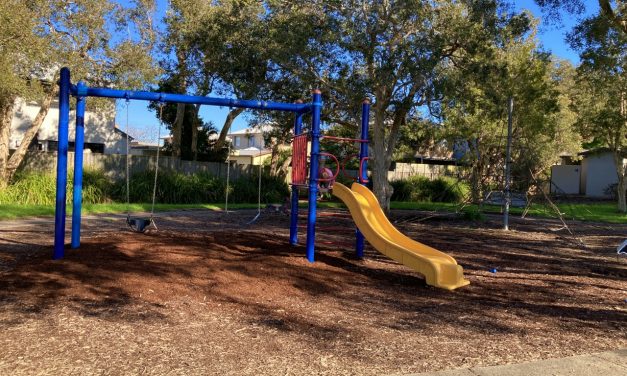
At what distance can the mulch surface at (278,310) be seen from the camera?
460 cm

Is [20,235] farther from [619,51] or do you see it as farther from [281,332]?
[619,51]

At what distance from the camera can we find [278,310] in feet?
20.5

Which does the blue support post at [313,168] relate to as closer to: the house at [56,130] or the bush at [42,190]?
the bush at [42,190]

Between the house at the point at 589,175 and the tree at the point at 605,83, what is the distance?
1148 centimetres

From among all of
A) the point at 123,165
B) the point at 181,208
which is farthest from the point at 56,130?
the point at 181,208

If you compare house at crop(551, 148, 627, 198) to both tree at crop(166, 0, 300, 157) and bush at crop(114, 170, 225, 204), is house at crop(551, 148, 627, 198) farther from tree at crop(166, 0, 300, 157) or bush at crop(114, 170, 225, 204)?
tree at crop(166, 0, 300, 157)

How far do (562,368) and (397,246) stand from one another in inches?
157

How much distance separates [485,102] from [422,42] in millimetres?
4330

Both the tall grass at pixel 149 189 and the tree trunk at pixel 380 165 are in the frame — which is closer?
the tree trunk at pixel 380 165

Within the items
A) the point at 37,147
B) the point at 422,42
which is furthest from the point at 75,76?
the point at 37,147

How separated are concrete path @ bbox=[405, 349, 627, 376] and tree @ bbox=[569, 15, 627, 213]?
390 inches

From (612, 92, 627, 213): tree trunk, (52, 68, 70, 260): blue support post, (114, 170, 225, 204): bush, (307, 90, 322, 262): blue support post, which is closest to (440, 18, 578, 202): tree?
(612, 92, 627, 213): tree trunk

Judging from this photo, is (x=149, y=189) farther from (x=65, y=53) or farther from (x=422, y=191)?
(x=422, y=191)

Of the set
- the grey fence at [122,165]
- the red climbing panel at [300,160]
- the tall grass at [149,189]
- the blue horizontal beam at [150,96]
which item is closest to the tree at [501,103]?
the red climbing panel at [300,160]
